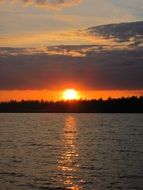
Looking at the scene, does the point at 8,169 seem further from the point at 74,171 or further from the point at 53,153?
the point at 53,153

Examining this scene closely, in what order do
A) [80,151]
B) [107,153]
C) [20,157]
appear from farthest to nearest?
[80,151] < [107,153] < [20,157]

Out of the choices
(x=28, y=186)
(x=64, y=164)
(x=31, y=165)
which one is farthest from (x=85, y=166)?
(x=28, y=186)

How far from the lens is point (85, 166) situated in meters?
51.9

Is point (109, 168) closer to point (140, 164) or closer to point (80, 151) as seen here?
point (140, 164)

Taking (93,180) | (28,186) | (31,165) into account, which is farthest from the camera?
(31,165)

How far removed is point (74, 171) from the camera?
4781cm

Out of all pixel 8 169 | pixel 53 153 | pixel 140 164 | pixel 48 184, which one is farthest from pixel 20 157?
pixel 48 184

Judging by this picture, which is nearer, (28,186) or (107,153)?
(28,186)

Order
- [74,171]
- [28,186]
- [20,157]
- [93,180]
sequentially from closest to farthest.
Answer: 1. [28,186]
2. [93,180]
3. [74,171]
4. [20,157]

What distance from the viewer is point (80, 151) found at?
70250 mm

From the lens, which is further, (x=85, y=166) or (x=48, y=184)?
(x=85, y=166)

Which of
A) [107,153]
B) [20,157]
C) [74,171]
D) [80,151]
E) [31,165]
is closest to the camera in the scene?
[74,171]

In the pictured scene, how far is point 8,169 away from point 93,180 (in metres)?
10.7

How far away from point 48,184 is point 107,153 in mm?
Answer: 26824
